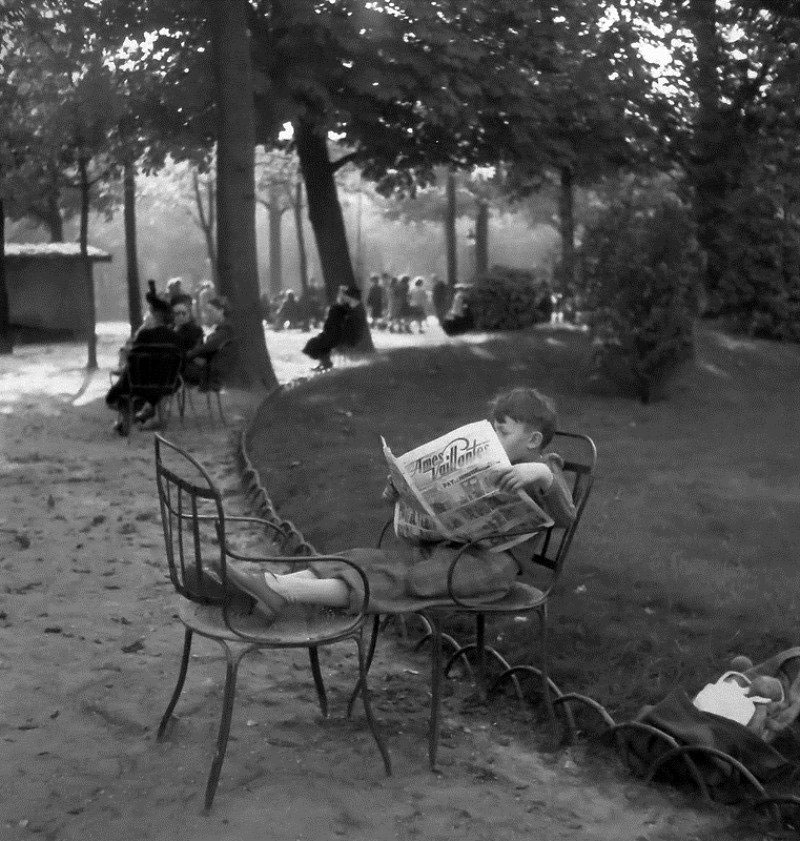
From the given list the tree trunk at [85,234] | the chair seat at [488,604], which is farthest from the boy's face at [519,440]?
the tree trunk at [85,234]

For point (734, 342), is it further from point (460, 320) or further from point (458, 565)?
point (458, 565)

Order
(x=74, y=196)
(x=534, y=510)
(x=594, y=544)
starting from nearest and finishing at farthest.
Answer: (x=534, y=510) → (x=594, y=544) → (x=74, y=196)

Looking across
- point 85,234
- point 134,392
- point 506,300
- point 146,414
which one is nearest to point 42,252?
point 85,234

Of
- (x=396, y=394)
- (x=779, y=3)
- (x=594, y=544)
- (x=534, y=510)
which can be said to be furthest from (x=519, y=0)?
(x=534, y=510)

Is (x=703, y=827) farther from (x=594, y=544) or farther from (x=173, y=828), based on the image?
(x=594, y=544)

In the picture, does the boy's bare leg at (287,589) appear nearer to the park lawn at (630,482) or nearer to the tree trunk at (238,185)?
the park lawn at (630,482)

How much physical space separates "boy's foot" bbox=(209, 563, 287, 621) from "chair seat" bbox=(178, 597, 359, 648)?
4 centimetres

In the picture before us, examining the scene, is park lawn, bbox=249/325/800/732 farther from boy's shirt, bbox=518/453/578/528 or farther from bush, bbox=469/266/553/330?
bush, bbox=469/266/553/330

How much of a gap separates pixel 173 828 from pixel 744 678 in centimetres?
204

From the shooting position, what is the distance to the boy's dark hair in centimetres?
488

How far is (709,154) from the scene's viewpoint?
71.9 ft

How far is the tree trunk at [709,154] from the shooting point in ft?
70.8

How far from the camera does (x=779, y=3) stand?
51.7ft

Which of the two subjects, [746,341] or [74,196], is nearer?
[746,341]
